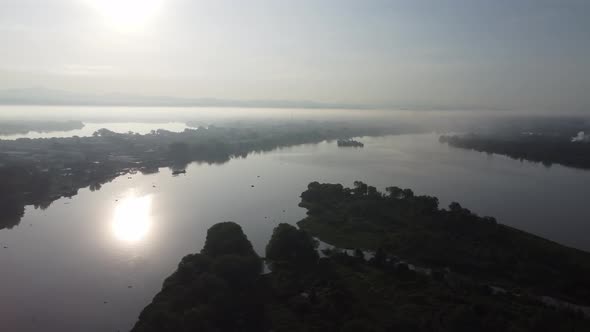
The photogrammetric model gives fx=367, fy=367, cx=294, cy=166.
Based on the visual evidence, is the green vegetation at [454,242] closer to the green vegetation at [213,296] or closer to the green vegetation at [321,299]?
the green vegetation at [321,299]

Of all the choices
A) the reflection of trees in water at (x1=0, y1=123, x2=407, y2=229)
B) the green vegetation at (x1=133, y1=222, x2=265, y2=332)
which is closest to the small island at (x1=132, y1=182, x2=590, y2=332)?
the green vegetation at (x1=133, y1=222, x2=265, y2=332)

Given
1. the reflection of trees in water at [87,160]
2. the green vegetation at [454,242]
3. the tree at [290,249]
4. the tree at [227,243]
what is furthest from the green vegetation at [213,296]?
the reflection of trees in water at [87,160]

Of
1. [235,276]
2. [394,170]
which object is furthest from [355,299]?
[394,170]

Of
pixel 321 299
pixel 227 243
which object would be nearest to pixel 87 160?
pixel 227 243

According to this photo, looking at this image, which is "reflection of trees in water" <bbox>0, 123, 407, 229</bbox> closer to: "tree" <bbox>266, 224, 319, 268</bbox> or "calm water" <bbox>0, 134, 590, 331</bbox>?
"calm water" <bbox>0, 134, 590, 331</bbox>

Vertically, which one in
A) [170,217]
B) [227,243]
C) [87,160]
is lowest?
[170,217]

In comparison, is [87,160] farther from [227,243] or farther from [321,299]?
[321,299]

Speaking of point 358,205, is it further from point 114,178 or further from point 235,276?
point 114,178
